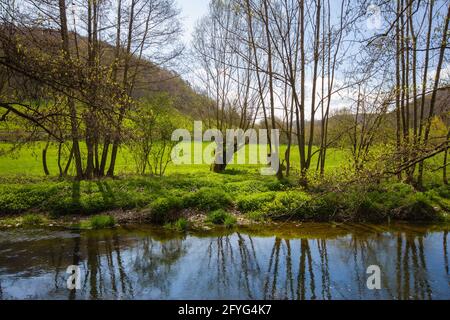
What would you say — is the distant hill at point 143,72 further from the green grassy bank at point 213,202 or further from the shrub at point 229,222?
the shrub at point 229,222

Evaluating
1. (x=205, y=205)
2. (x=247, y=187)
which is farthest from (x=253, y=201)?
(x=247, y=187)

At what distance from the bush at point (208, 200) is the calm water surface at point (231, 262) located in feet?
6.36

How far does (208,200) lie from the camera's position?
1295cm

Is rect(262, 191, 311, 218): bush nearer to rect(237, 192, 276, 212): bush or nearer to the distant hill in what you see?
rect(237, 192, 276, 212): bush

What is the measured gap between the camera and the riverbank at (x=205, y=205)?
12.2 meters

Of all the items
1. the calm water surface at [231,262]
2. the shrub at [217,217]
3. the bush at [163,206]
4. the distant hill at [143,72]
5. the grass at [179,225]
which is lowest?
the calm water surface at [231,262]

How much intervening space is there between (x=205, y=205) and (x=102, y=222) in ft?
11.3

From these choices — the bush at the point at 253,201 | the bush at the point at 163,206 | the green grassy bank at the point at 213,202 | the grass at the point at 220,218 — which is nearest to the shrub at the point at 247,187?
the green grassy bank at the point at 213,202

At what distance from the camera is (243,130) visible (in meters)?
24.5

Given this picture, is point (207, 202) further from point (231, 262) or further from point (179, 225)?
point (231, 262)

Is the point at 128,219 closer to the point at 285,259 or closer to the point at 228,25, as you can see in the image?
the point at 285,259

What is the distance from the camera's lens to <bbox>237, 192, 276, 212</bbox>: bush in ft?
42.4

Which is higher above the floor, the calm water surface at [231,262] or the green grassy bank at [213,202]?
the green grassy bank at [213,202]

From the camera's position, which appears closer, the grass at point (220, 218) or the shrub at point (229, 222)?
the shrub at point (229, 222)
